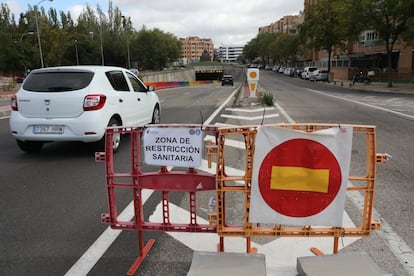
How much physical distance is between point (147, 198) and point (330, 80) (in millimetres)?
49369

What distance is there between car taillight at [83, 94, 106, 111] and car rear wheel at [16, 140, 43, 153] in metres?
1.71

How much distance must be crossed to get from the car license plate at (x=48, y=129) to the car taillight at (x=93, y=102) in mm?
626

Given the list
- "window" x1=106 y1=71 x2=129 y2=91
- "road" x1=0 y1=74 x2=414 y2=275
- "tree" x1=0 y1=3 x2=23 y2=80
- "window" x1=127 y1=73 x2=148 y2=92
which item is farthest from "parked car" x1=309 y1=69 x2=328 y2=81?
"window" x1=106 y1=71 x2=129 y2=91

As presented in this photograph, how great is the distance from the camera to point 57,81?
7.29 m

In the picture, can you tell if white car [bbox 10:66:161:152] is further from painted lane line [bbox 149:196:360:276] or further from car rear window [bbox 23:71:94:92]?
painted lane line [bbox 149:196:360:276]

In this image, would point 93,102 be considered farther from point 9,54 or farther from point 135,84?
point 9,54

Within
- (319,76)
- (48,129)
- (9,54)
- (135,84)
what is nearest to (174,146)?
(48,129)

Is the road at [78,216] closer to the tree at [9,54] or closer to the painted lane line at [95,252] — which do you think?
the painted lane line at [95,252]

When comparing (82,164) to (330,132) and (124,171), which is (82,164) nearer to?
(124,171)

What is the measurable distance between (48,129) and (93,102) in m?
1.01

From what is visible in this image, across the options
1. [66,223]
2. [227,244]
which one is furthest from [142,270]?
[66,223]

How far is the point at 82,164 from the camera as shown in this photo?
696cm

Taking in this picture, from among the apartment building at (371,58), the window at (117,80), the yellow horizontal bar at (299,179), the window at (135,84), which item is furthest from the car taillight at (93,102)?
the apartment building at (371,58)

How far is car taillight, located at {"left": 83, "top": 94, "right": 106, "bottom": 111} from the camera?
7.11 meters
